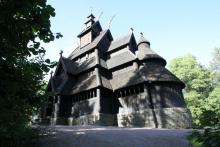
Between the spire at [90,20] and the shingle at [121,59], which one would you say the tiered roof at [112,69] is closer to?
the shingle at [121,59]

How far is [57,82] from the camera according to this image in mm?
30500

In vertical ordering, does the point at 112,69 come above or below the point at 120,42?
below

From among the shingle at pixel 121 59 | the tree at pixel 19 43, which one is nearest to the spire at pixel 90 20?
the shingle at pixel 121 59

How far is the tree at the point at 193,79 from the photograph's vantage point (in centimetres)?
3312

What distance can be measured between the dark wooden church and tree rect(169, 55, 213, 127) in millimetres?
8552

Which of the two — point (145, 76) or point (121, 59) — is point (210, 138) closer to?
point (145, 76)

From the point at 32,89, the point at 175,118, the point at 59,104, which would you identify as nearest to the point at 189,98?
the point at 175,118

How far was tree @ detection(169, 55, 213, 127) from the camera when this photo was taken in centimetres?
3312

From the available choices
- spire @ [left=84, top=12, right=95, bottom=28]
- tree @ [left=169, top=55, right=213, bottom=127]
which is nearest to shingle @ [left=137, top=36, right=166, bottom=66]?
tree @ [left=169, top=55, right=213, bottom=127]

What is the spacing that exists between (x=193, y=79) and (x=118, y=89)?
14.9 m

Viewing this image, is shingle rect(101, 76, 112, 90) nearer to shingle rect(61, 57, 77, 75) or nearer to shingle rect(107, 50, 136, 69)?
shingle rect(107, 50, 136, 69)

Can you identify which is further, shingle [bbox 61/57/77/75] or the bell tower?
the bell tower

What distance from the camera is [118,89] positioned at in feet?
85.5

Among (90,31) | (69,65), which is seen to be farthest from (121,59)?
(90,31)
